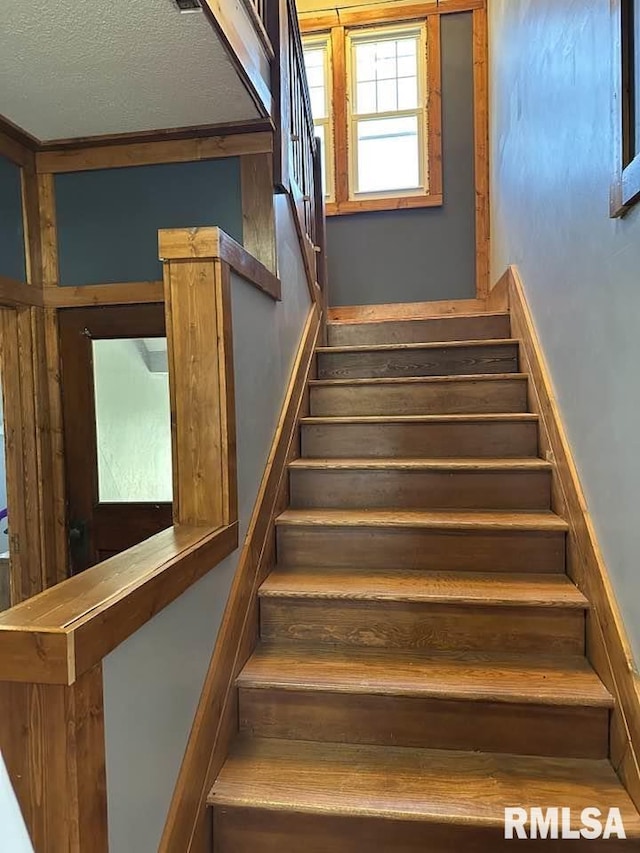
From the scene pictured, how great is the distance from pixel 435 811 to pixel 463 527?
2.98ft

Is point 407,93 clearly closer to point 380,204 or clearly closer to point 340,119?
point 340,119

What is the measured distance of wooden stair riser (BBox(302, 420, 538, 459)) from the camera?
246cm

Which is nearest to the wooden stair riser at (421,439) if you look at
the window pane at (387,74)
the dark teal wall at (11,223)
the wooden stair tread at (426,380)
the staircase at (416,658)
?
the staircase at (416,658)

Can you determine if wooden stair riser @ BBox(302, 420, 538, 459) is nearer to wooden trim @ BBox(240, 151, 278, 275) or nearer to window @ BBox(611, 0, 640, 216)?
wooden trim @ BBox(240, 151, 278, 275)

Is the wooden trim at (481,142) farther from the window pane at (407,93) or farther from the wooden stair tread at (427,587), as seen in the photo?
the wooden stair tread at (427,587)

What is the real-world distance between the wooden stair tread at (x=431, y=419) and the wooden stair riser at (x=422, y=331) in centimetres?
75

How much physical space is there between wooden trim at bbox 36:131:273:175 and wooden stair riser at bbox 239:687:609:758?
208cm

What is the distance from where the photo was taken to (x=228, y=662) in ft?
5.43

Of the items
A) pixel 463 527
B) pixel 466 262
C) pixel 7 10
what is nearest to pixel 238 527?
pixel 463 527

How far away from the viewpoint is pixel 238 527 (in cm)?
173

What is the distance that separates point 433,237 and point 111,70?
3.12 m

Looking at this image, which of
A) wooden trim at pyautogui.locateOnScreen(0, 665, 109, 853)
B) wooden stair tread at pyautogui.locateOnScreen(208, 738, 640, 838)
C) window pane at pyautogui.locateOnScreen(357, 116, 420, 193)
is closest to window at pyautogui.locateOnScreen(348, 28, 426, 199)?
window pane at pyautogui.locateOnScreen(357, 116, 420, 193)

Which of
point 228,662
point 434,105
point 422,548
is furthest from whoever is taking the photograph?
point 434,105

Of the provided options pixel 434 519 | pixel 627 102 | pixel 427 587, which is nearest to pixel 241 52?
pixel 627 102
